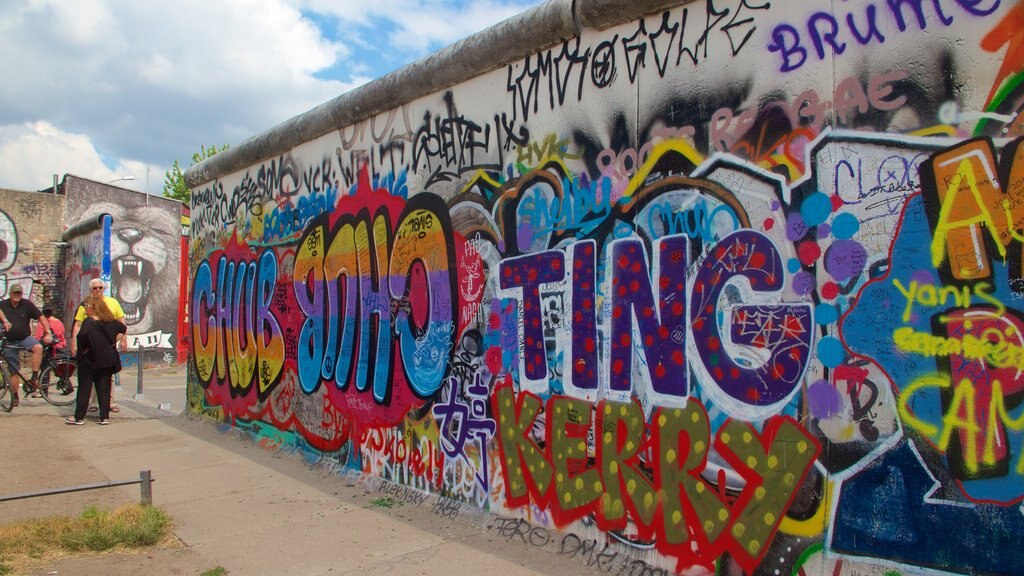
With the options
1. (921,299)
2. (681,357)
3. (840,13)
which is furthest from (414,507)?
(840,13)

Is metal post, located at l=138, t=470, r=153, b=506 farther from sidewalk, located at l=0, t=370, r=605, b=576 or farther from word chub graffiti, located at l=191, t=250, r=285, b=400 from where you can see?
word chub graffiti, located at l=191, t=250, r=285, b=400

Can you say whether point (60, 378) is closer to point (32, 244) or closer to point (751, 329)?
point (751, 329)

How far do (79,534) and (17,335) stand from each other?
23.7ft

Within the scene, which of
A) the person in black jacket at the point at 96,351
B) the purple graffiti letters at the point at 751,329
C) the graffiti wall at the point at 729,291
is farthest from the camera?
the person in black jacket at the point at 96,351

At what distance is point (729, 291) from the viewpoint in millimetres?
3654

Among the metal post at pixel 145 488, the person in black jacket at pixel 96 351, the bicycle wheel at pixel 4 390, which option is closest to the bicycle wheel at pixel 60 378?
the bicycle wheel at pixel 4 390

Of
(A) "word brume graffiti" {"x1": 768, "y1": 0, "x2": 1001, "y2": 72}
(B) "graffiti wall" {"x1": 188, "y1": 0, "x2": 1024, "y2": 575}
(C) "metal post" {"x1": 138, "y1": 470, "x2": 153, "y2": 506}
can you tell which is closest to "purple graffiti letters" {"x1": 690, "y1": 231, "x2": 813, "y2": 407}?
(B) "graffiti wall" {"x1": 188, "y1": 0, "x2": 1024, "y2": 575}

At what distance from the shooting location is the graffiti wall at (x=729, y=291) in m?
2.86

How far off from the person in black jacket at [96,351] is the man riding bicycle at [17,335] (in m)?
1.56

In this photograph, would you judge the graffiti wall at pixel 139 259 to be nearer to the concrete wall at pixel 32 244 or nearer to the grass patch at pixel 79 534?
the concrete wall at pixel 32 244

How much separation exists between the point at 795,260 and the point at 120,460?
721 cm

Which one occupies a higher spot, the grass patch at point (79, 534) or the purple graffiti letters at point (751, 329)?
the purple graffiti letters at point (751, 329)

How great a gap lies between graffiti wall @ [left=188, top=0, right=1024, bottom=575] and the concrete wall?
736 inches

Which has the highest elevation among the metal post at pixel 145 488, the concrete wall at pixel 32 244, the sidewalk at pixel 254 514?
the concrete wall at pixel 32 244
